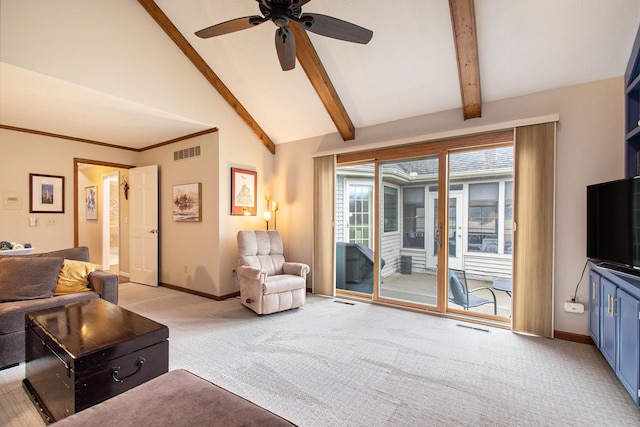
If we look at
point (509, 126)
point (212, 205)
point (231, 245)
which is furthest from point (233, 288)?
point (509, 126)

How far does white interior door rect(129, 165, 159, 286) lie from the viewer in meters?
5.36

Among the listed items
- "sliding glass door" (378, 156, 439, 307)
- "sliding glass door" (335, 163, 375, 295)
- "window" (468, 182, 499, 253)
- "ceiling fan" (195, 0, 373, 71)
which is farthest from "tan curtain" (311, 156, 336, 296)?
"ceiling fan" (195, 0, 373, 71)

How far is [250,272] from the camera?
3.85 meters

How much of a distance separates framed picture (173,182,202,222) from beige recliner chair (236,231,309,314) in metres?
1.09

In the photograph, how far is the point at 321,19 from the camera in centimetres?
218

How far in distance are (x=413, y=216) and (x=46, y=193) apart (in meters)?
5.68

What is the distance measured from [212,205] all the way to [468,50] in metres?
3.88

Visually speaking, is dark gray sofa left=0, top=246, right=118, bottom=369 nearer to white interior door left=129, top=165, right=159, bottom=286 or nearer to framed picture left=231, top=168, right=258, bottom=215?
framed picture left=231, top=168, right=258, bottom=215

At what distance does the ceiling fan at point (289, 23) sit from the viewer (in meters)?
2.10

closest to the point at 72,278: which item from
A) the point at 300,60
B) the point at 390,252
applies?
the point at 300,60

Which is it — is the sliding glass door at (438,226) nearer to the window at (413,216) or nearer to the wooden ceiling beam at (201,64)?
the window at (413,216)

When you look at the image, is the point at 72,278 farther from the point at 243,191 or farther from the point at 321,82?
the point at 321,82

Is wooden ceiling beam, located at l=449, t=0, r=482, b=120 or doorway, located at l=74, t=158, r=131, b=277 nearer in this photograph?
wooden ceiling beam, located at l=449, t=0, r=482, b=120

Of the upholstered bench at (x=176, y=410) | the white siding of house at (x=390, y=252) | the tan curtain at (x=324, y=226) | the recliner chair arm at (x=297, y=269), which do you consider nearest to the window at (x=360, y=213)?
the white siding of house at (x=390, y=252)
